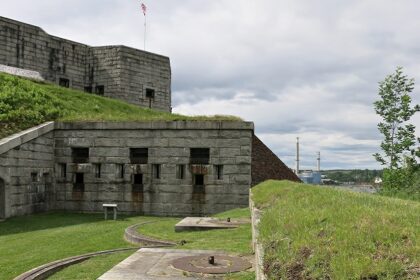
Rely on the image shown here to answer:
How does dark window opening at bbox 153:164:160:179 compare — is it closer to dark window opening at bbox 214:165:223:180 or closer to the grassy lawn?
the grassy lawn

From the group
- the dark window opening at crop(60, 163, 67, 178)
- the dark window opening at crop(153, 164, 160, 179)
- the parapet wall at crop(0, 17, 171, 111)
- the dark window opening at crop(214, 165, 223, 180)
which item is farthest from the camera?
the parapet wall at crop(0, 17, 171, 111)

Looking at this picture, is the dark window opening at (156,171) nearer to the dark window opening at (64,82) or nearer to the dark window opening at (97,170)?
the dark window opening at (97,170)

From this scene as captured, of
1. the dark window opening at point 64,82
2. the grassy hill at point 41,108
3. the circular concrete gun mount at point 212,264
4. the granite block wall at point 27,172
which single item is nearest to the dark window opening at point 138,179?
the grassy hill at point 41,108

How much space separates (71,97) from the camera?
2500 centimetres

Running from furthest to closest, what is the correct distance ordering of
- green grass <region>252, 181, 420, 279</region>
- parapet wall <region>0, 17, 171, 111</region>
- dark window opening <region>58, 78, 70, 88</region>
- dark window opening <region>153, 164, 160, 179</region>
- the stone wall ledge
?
dark window opening <region>58, 78, 70, 88</region> → parapet wall <region>0, 17, 171, 111</region> → dark window opening <region>153, 164, 160, 179</region> → the stone wall ledge → green grass <region>252, 181, 420, 279</region>

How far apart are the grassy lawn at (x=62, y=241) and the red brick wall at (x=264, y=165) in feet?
17.6

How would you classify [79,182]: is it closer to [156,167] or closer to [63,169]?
[63,169]

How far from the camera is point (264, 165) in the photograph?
64.7 feet

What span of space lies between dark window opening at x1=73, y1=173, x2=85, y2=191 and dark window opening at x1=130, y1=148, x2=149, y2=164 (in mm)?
2478

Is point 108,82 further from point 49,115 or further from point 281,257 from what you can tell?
point 281,257

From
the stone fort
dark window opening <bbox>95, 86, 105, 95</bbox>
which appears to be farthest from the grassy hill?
dark window opening <bbox>95, 86, 105, 95</bbox>

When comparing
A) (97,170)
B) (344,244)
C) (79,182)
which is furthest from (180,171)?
(344,244)

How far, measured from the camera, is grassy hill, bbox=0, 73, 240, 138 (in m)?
18.6

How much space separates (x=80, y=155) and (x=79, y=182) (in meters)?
1.25
